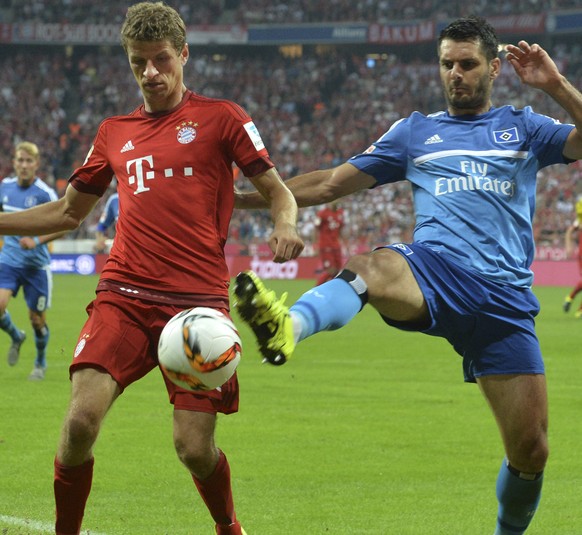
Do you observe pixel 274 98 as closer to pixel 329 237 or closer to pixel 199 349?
pixel 329 237

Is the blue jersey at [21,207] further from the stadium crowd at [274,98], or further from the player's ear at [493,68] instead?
the stadium crowd at [274,98]

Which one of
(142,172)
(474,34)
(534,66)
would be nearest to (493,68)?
(474,34)

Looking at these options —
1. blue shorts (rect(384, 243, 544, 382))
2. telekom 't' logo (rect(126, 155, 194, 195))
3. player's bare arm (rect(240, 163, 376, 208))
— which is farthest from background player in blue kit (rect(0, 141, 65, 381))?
blue shorts (rect(384, 243, 544, 382))

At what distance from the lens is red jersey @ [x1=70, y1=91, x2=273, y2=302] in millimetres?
4977

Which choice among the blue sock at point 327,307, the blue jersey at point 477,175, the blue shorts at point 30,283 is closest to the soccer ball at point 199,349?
the blue sock at point 327,307

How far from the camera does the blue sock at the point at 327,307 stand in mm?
4191

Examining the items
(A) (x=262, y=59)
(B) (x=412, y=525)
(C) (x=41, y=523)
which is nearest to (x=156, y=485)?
(C) (x=41, y=523)

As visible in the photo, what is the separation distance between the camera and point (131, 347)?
4855 mm

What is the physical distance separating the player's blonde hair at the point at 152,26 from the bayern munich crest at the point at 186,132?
34 cm

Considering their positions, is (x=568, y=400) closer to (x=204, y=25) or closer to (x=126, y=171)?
(x=126, y=171)

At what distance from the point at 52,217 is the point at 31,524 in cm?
166

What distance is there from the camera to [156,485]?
23.0 feet

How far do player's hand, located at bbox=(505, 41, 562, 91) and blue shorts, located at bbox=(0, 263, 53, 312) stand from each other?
8.16 meters

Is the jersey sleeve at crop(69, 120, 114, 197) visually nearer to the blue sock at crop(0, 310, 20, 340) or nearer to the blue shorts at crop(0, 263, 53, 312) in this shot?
the blue shorts at crop(0, 263, 53, 312)
